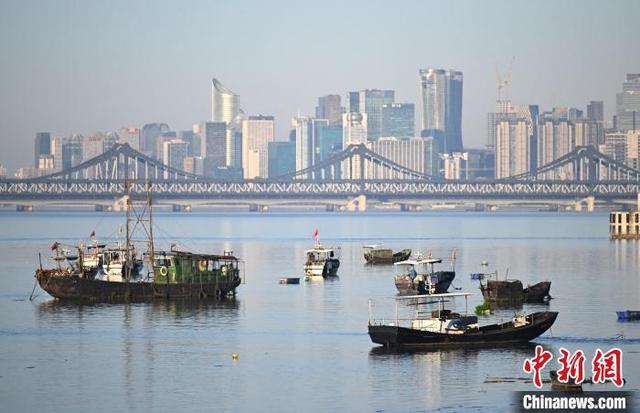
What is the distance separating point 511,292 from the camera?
7056 cm

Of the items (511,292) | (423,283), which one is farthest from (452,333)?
(423,283)

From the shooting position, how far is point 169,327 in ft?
199

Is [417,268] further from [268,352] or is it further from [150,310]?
[268,352]

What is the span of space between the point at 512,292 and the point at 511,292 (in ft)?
0.15

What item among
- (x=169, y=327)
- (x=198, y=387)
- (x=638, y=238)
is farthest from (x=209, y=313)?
(x=638, y=238)

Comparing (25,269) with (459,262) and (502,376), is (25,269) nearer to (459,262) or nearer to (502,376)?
(459,262)

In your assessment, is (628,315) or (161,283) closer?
(628,315)

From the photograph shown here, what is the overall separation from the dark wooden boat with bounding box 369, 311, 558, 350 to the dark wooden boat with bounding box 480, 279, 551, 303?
16.7 metres

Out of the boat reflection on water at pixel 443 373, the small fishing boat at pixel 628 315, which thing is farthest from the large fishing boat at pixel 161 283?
the boat reflection on water at pixel 443 373

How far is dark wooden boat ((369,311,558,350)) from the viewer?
171 feet

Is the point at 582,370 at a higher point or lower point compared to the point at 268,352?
higher

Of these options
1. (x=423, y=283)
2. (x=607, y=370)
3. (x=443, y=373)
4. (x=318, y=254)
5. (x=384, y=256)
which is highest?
(x=318, y=254)

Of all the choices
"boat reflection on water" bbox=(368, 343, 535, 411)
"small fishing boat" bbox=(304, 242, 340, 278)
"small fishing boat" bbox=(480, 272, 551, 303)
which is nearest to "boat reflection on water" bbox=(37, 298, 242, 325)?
"small fishing boat" bbox=(480, 272, 551, 303)

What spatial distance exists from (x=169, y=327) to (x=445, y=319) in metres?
13.0
